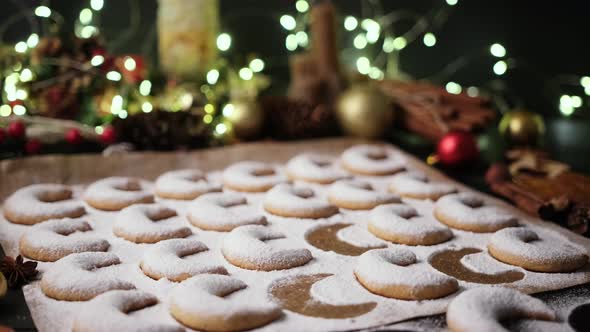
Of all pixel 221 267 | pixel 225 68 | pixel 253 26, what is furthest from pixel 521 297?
pixel 253 26

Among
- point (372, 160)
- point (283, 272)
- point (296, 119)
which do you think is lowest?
point (283, 272)

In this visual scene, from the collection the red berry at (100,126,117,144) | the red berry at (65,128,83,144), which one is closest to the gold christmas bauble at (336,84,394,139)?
the red berry at (100,126,117,144)

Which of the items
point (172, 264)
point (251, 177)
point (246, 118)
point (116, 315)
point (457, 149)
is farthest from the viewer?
point (246, 118)

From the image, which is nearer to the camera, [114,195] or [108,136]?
[114,195]

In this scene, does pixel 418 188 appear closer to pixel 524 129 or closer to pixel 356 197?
pixel 356 197

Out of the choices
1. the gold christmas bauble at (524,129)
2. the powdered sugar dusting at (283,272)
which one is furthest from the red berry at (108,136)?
the gold christmas bauble at (524,129)

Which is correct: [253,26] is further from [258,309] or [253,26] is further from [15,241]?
[258,309]

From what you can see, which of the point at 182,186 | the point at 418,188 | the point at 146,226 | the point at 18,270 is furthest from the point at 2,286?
the point at 418,188
